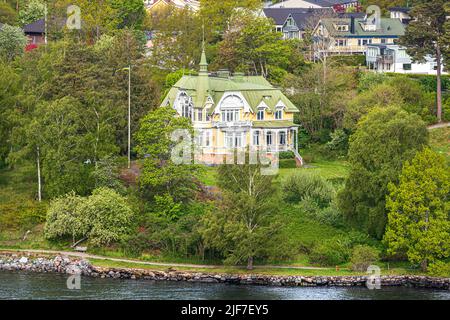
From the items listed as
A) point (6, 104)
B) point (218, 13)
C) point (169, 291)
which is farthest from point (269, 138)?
point (218, 13)

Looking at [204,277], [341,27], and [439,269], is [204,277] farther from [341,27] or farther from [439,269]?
[341,27]

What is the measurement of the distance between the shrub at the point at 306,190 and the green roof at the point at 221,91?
9971 mm

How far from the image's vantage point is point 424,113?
90062 millimetres

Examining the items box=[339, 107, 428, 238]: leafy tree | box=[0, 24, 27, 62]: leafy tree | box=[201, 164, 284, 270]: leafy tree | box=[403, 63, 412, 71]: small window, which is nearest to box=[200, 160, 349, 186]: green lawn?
box=[339, 107, 428, 238]: leafy tree

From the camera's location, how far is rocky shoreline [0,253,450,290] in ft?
219

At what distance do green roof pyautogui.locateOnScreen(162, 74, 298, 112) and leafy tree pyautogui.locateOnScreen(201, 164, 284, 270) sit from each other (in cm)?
1575

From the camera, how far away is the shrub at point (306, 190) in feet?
249

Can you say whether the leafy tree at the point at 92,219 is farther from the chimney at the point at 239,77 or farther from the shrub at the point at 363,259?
the chimney at the point at 239,77

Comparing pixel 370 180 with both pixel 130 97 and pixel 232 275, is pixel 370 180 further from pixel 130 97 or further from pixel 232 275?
pixel 130 97

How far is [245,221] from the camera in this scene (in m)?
68.1

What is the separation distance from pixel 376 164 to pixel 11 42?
4446cm

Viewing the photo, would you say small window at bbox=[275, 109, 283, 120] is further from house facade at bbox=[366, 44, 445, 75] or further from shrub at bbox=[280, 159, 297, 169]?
house facade at bbox=[366, 44, 445, 75]

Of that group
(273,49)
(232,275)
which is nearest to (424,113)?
(273,49)

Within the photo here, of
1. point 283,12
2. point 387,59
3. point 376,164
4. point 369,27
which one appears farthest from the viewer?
point 283,12
